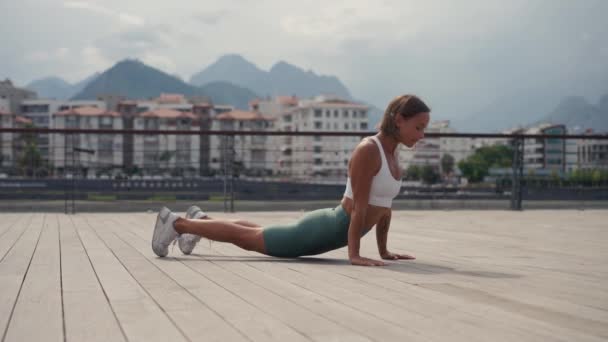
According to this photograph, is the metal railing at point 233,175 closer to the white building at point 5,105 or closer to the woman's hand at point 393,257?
the woman's hand at point 393,257

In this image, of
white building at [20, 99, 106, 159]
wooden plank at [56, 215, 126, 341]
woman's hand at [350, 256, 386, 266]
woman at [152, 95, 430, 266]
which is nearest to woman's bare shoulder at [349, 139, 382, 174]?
woman at [152, 95, 430, 266]

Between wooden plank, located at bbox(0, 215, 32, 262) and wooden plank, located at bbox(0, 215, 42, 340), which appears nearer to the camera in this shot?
wooden plank, located at bbox(0, 215, 42, 340)

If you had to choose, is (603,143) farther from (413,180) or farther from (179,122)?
(179,122)

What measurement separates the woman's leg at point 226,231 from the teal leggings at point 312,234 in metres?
0.05

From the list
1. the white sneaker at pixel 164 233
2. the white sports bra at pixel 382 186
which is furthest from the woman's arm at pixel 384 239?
the white sneaker at pixel 164 233

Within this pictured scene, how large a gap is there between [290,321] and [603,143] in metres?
109

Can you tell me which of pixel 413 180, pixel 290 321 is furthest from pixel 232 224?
pixel 413 180

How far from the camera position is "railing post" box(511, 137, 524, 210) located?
23.7 feet

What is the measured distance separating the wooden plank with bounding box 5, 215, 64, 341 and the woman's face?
152cm

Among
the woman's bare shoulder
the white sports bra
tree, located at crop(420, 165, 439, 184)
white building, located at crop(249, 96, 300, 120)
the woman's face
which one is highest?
white building, located at crop(249, 96, 300, 120)

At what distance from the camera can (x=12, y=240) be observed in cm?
374

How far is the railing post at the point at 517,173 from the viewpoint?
723 cm

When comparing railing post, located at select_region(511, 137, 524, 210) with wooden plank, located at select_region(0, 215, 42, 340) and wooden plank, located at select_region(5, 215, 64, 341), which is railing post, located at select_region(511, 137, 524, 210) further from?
wooden plank, located at select_region(5, 215, 64, 341)

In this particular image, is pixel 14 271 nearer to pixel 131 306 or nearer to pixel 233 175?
pixel 131 306
